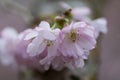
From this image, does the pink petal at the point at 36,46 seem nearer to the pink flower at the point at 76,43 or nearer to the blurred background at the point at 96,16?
the pink flower at the point at 76,43

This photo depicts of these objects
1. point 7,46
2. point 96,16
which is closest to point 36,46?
point 7,46

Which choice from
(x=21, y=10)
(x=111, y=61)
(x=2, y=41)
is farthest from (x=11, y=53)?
(x=111, y=61)

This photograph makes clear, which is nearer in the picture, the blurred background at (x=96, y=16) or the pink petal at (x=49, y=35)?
the pink petal at (x=49, y=35)

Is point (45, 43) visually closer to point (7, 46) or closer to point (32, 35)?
point (32, 35)

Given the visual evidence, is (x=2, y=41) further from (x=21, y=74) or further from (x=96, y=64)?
(x=96, y=64)

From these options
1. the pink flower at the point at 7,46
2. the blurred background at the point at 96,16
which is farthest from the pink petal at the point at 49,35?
the blurred background at the point at 96,16

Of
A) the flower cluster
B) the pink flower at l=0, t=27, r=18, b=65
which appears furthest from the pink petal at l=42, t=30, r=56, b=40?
the pink flower at l=0, t=27, r=18, b=65

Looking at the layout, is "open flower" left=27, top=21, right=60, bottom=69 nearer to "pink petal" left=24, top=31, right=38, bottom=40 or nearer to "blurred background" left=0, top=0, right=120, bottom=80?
"pink petal" left=24, top=31, right=38, bottom=40
